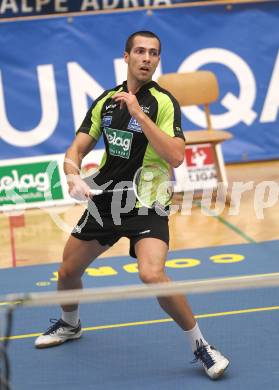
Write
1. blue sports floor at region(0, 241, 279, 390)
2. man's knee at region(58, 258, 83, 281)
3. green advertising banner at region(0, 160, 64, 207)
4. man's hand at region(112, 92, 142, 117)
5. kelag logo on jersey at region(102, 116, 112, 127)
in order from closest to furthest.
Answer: man's hand at region(112, 92, 142, 117) < blue sports floor at region(0, 241, 279, 390) < kelag logo on jersey at region(102, 116, 112, 127) < man's knee at region(58, 258, 83, 281) < green advertising banner at region(0, 160, 64, 207)

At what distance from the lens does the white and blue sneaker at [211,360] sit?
5324 millimetres

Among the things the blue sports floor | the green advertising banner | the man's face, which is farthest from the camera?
the green advertising banner

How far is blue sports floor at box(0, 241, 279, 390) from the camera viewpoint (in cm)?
537

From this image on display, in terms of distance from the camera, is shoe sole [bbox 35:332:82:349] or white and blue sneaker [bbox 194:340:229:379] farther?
shoe sole [bbox 35:332:82:349]

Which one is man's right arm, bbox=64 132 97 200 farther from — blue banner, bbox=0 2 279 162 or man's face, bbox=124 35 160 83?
blue banner, bbox=0 2 279 162

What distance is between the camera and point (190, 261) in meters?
7.87

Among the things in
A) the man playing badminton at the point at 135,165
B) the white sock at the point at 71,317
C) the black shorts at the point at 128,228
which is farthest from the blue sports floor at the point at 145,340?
the black shorts at the point at 128,228

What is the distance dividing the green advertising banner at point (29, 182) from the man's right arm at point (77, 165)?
4091 millimetres

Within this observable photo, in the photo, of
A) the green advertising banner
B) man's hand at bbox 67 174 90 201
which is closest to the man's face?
man's hand at bbox 67 174 90 201

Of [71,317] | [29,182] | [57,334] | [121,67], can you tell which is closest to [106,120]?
[71,317]

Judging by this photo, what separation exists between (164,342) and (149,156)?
136 cm

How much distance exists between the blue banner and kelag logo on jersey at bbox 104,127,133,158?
523cm

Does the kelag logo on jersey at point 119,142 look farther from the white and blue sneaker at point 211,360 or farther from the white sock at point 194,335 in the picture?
the white and blue sneaker at point 211,360

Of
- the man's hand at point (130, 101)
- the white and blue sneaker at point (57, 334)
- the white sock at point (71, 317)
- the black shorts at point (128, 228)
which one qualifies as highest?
the man's hand at point (130, 101)
